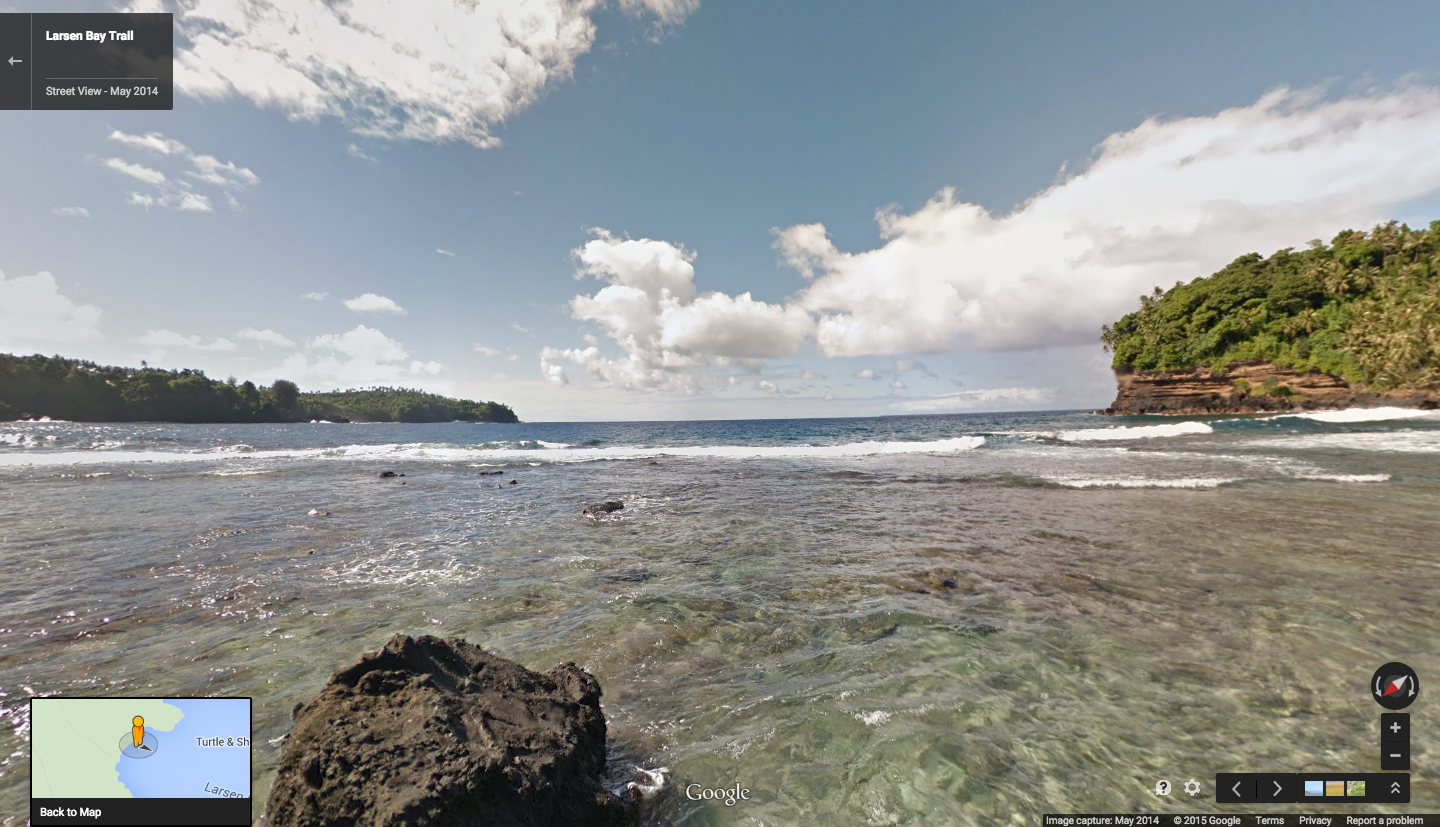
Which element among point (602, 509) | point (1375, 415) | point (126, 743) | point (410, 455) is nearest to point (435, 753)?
point (126, 743)

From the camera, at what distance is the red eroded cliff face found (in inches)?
2242

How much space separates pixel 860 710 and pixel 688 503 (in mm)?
11846

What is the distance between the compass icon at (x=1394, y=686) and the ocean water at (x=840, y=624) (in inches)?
5.9

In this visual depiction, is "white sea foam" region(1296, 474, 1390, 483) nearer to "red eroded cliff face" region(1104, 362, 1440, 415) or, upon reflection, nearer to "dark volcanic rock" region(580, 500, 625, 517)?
"dark volcanic rock" region(580, 500, 625, 517)

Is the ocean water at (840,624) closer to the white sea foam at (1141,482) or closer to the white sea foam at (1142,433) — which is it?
the white sea foam at (1141,482)

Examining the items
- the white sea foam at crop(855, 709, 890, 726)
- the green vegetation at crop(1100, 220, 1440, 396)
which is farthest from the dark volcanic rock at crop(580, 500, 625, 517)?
the green vegetation at crop(1100, 220, 1440, 396)

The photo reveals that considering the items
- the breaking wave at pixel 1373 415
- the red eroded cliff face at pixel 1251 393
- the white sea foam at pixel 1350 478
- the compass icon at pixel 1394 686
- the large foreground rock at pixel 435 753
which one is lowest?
the compass icon at pixel 1394 686

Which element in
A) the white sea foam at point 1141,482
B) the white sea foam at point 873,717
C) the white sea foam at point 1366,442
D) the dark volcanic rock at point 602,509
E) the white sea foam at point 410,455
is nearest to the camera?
the white sea foam at point 873,717

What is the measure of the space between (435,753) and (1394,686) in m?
7.99

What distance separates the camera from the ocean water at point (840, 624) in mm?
3553

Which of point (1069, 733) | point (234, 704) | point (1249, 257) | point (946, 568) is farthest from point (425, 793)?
point (1249, 257)

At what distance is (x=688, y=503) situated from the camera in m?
15.8

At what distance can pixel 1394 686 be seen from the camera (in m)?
4.30

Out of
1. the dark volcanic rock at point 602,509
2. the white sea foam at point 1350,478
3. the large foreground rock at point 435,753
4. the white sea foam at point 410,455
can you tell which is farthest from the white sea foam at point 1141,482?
the large foreground rock at point 435,753
